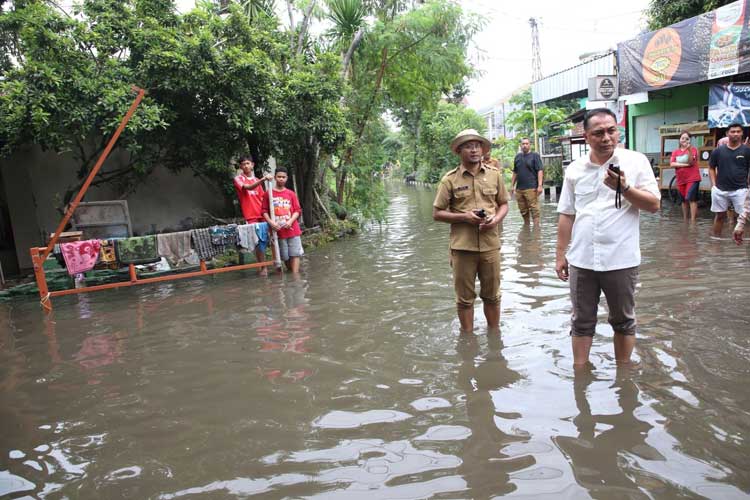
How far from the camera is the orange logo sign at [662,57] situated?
1310 centimetres

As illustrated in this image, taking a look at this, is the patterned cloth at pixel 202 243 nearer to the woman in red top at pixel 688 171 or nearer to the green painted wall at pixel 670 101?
the woman in red top at pixel 688 171

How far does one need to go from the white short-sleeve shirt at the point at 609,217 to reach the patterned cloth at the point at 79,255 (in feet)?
21.3

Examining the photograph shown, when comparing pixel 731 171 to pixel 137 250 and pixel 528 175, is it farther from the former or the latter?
pixel 137 250

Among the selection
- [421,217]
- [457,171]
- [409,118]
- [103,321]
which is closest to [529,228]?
[421,217]

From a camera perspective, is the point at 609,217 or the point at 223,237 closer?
the point at 609,217

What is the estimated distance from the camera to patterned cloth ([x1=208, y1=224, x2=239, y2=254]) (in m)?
8.49

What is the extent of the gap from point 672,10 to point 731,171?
31.1ft

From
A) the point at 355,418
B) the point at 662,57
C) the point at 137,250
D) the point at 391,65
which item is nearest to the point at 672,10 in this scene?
the point at 662,57

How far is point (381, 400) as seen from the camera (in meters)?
3.85

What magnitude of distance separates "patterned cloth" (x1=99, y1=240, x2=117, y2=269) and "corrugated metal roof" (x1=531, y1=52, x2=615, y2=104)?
13093mm

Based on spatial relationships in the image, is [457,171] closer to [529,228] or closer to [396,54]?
[529,228]

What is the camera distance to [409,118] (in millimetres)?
41375

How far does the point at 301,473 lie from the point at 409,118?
4000 cm

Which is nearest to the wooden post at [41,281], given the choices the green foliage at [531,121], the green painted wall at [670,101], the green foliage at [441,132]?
the green painted wall at [670,101]
